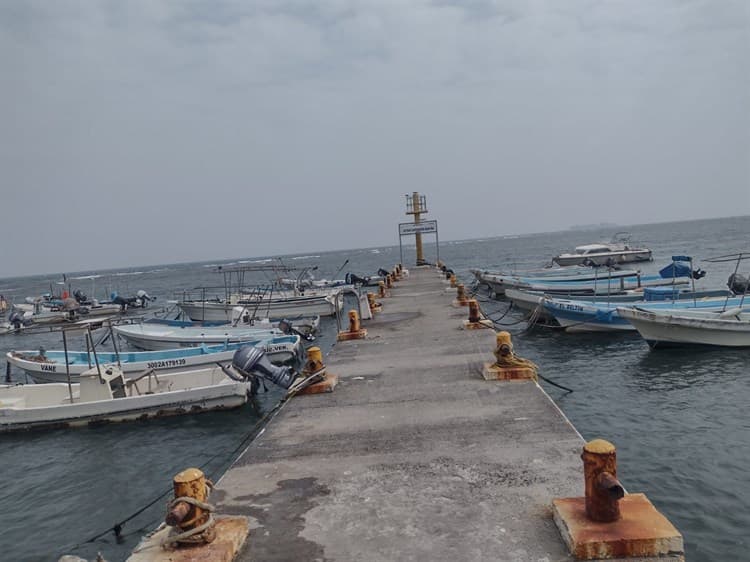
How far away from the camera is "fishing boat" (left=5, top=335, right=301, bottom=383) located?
16797 mm

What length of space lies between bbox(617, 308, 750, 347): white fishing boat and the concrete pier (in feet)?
35.6

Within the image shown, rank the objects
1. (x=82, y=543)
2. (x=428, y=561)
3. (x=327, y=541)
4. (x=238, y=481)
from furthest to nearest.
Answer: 1. (x=82, y=543)
2. (x=238, y=481)
3. (x=327, y=541)
4. (x=428, y=561)

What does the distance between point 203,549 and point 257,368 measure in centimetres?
1045

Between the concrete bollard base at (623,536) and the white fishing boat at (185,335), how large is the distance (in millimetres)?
17464

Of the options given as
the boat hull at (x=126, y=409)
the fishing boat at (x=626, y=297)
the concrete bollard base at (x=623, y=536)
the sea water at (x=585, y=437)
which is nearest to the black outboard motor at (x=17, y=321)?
the boat hull at (x=126, y=409)

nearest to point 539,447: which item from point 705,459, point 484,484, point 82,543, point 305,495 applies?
point 484,484

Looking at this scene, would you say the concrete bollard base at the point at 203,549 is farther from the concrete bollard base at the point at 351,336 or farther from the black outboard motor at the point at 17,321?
the black outboard motor at the point at 17,321

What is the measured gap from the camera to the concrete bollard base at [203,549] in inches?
129

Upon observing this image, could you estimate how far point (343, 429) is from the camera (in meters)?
5.72

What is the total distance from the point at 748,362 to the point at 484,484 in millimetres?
14474

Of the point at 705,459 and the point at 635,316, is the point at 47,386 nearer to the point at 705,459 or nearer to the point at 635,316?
the point at 705,459

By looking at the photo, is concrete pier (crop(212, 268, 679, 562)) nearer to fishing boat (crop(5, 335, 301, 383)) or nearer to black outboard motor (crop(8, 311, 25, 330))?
fishing boat (crop(5, 335, 301, 383))

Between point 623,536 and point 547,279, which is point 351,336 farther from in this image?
point 547,279

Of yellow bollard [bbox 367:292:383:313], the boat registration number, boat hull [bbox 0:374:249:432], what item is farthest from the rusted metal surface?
the boat registration number
